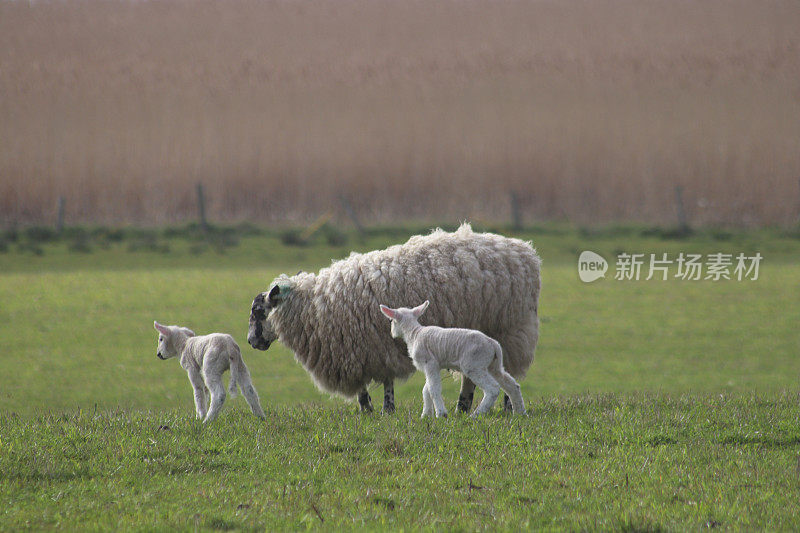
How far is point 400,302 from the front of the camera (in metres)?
9.50

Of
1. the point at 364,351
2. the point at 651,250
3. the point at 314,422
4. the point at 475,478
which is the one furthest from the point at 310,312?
the point at 651,250

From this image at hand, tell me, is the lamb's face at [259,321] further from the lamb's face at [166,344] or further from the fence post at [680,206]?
the fence post at [680,206]

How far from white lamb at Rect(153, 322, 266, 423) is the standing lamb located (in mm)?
1258

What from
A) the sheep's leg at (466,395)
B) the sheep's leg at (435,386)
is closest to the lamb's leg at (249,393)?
the sheep's leg at (435,386)

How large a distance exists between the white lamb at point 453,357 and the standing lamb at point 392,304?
37.3 inches

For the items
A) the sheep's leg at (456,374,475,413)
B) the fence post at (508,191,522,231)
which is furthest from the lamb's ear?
the fence post at (508,191,522,231)

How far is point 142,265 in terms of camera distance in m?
27.0

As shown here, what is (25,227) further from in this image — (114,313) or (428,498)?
(428,498)

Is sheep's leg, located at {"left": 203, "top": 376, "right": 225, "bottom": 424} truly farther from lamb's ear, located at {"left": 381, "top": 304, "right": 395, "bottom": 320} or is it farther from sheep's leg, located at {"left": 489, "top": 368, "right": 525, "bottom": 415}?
sheep's leg, located at {"left": 489, "top": 368, "right": 525, "bottom": 415}

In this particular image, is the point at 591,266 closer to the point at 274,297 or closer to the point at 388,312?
the point at 274,297

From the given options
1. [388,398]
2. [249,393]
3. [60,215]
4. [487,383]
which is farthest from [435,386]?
[60,215]

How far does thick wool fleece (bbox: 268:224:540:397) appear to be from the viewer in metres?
9.51

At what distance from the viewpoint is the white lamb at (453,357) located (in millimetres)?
8016

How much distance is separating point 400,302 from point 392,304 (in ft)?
0.28
